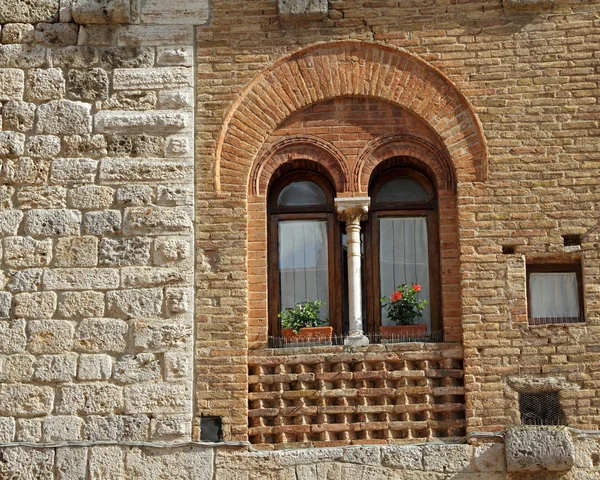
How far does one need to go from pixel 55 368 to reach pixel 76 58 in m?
2.71

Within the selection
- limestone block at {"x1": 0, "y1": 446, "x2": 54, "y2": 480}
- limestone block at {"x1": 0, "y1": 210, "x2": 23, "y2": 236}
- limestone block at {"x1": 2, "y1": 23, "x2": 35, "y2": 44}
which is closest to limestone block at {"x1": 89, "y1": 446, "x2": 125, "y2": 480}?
limestone block at {"x1": 0, "y1": 446, "x2": 54, "y2": 480}

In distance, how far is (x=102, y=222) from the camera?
27.6 feet

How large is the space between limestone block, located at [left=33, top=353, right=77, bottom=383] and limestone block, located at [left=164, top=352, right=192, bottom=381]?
29.4 inches

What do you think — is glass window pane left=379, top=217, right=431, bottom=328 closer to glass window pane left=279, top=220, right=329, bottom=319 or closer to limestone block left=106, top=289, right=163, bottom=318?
glass window pane left=279, top=220, right=329, bottom=319

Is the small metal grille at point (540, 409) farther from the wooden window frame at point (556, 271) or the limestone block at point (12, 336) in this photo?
the limestone block at point (12, 336)

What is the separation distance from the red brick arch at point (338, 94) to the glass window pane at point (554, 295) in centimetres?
116

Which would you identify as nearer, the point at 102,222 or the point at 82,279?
the point at 82,279

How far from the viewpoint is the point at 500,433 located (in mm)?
7848

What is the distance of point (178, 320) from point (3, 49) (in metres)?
2.91

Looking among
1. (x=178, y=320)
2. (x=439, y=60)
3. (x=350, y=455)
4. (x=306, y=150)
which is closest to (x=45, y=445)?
(x=178, y=320)

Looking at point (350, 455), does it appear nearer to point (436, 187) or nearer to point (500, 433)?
point (500, 433)

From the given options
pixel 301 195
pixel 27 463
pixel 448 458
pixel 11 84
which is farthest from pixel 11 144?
pixel 448 458

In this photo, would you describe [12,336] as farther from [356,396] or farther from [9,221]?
[356,396]

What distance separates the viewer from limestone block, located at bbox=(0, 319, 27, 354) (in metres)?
8.15
